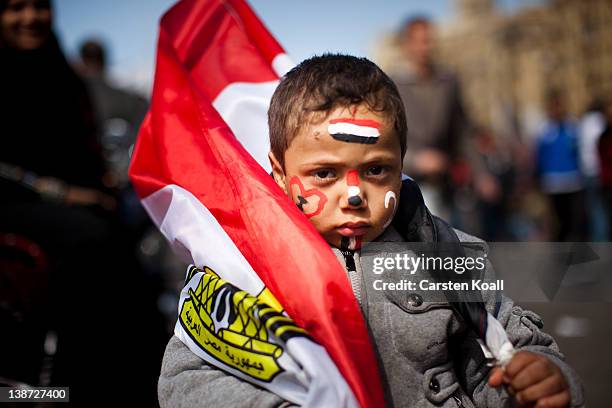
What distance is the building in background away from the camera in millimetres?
29456

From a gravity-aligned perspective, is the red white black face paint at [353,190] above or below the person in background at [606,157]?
below

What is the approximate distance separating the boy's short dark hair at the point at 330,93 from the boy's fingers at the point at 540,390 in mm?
670

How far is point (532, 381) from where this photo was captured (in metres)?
1.40

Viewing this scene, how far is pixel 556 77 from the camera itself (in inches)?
1320

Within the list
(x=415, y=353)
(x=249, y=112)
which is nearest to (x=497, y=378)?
(x=415, y=353)

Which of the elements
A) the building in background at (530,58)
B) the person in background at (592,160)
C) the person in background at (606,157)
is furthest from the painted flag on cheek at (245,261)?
the building in background at (530,58)

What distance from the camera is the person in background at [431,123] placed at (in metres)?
3.99

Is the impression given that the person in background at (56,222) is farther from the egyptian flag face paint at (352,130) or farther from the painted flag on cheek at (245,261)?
the egyptian flag face paint at (352,130)

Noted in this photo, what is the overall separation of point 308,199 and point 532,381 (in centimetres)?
66

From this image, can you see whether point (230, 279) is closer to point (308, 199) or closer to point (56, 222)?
point (308, 199)

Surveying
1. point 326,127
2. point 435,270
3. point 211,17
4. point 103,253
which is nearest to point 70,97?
point 103,253

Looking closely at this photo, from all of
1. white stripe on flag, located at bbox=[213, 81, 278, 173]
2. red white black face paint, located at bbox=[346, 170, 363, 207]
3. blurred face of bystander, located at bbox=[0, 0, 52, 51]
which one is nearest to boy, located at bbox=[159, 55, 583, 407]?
red white black face paint, located at bbox=[346, 170, 363, 207]

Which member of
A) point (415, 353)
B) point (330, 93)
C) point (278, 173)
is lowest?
point (415, 353)

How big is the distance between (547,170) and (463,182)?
235cm
